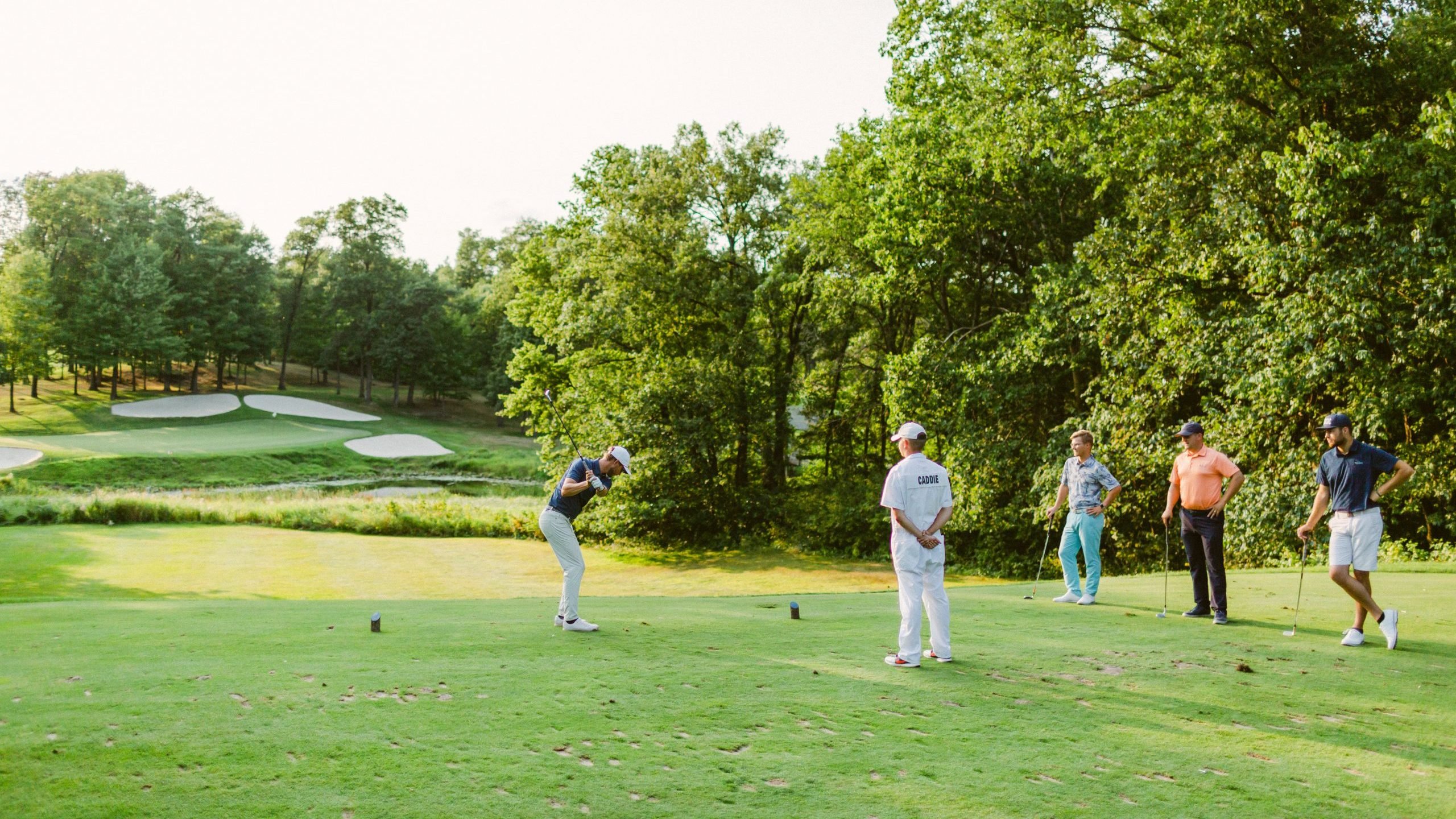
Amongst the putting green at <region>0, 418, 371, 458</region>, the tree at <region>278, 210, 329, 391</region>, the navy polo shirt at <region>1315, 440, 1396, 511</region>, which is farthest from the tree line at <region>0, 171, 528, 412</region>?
the navy polo shirt at <region>1315, 440, 1396, 511</region>

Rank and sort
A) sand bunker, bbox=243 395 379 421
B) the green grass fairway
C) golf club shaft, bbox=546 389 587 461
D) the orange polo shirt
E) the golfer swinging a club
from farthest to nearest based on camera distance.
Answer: sand bunker, bbox=243 395 379 421 < golf club shaft, bbox=546 389 587 461 < the orange polo shirt < the golfer swinging a club < the green grass fairway

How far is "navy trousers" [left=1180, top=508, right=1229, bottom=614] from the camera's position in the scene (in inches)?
412

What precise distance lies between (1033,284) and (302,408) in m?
60.5

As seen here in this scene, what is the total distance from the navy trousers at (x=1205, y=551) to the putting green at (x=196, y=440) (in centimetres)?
5393

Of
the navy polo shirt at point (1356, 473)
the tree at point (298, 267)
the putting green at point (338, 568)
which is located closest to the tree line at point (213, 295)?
the tree at point (298, 267)

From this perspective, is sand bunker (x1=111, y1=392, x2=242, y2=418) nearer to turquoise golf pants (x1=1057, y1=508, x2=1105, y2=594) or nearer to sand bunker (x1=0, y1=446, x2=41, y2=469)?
sand bunker (x1=0, y1=446, x2=41, y2=469)

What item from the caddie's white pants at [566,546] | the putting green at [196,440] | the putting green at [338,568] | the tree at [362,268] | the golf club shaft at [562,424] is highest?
the tree at [362,268]

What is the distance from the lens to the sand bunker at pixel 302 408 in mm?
69250

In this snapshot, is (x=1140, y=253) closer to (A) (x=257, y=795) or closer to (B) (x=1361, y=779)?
(B) (x=1361, y=779)

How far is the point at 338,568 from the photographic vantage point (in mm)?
26016

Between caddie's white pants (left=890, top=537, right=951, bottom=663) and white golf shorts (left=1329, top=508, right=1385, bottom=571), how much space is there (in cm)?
401

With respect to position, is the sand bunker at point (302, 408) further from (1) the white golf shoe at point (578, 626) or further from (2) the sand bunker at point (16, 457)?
(1) the white golf shoe at point (578, 626)

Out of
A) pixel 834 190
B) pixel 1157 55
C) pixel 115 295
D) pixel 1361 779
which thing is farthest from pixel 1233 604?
pixel 115 295

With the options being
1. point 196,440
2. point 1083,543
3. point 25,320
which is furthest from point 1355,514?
point 25,320
